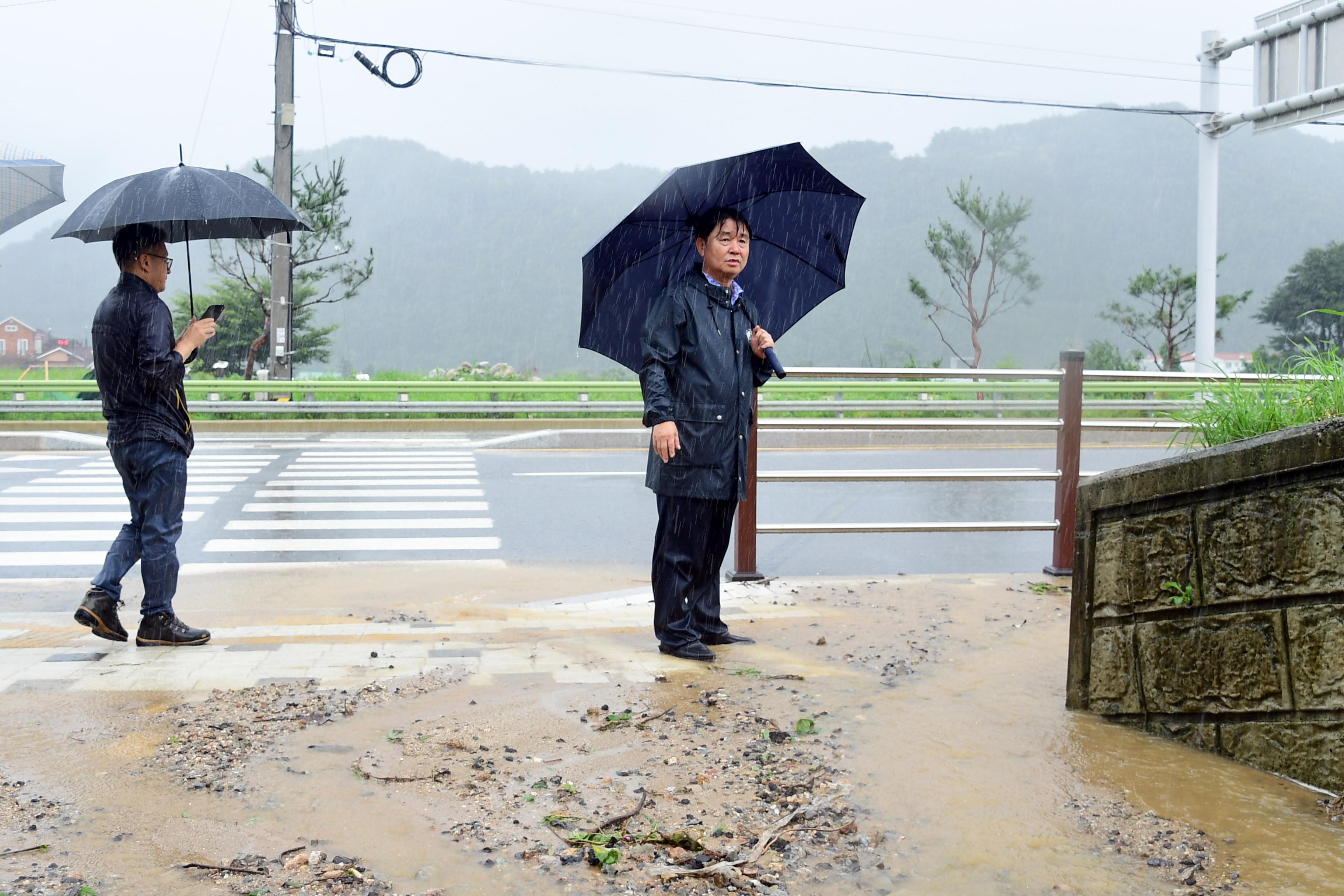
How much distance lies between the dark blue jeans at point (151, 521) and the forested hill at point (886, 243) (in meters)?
108

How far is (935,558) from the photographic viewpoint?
819 centimetres

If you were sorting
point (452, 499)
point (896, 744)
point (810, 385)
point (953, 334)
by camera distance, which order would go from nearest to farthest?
point (896, 744)
point (452, 499)
point (810, 385)
point (953, 334)

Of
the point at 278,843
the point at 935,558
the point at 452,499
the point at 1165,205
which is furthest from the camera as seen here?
the point at 1165,205

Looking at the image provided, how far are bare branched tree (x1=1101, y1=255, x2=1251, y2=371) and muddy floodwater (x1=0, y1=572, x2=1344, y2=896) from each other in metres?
30.9

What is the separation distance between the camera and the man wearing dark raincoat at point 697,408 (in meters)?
4.62

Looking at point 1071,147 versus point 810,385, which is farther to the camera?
point 1071,147

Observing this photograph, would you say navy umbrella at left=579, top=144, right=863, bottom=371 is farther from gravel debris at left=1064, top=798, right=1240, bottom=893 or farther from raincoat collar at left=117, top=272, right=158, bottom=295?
gravel debris at left=1064, top=798, right=1240, bottom=893

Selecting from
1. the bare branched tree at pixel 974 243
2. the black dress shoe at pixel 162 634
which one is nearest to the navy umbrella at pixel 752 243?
the black dress shoe at pixel 162 634

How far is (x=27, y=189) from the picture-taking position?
6582mm

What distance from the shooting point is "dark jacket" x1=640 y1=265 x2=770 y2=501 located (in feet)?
15.2

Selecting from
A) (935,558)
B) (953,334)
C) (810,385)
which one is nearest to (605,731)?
(935,558)

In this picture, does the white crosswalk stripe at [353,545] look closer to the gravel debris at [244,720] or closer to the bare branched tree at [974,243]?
the gravel debris at [244,720]

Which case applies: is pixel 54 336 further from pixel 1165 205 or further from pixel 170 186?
pixel 1165 205

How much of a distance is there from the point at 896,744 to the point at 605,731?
3.02 feet
